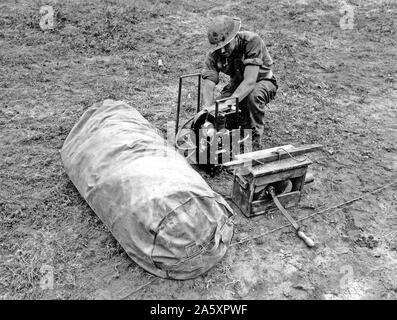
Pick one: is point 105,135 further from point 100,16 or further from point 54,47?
point 100,16

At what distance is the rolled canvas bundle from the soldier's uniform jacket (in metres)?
1.44

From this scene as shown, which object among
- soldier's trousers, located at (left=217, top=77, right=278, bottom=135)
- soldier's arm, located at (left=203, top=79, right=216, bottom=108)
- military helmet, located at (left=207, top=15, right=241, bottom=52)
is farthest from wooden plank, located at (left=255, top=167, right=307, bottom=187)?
military helmet, located at (left=207, top=15, right=241, bottom=52)

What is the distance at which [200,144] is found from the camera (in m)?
4.60

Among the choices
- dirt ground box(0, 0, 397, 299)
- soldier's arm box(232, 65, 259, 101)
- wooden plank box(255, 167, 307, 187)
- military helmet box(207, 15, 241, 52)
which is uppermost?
military helmet box(207, 15, 241, 52)

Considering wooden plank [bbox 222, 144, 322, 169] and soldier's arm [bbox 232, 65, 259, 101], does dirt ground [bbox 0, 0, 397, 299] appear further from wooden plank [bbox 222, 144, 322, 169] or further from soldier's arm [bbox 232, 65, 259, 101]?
soldier's arm [bbox 232, 65, 259, 101]

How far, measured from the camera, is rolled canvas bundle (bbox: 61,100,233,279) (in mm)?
3432

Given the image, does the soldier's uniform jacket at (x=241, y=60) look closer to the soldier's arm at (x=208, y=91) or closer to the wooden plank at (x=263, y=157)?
the soldier's arm at (x=208, y=91)

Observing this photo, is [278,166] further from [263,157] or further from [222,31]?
[222,31]

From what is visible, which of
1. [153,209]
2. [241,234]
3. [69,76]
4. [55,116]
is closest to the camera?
[153,209]

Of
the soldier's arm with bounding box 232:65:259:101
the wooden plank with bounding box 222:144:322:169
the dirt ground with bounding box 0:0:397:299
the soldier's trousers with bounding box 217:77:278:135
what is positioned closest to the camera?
the dirt ground with bounding box 0:0:397:299

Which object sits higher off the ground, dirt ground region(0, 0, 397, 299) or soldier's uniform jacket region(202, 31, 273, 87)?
soldier's uniform jacket region(202, 31, 273, 87)

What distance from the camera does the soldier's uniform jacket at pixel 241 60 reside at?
488cm
